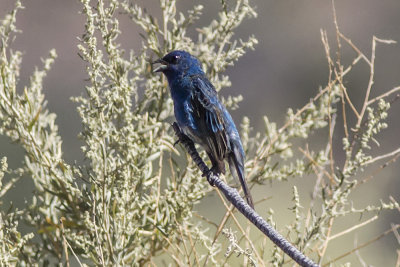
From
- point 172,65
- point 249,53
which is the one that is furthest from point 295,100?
point 172,65

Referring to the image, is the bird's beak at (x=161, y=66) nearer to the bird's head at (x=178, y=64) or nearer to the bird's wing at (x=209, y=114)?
the bird's head at (x=178, y=64)

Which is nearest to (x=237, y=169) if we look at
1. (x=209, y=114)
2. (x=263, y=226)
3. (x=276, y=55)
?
(x=209, y=114)

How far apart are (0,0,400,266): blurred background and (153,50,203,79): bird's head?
6667 millimetres

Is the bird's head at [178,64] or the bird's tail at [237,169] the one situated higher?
the bird's head at [178,64]

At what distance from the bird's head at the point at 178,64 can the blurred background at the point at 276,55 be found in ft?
21.9

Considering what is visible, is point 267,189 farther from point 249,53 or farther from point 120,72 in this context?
point 249,53

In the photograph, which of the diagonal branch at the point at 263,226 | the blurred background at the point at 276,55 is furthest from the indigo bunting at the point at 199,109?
the blurred background at the point at 276,55

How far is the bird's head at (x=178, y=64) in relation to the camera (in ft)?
9.86

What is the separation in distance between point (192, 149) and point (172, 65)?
1.74ft

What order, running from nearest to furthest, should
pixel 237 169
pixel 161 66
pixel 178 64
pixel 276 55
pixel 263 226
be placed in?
pixel 263 226 → pixel 237 169 → pixel 161 66 → pixel 178 64 → pixel 276 55

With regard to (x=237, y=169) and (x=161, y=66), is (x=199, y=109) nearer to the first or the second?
(x=161, y=66)

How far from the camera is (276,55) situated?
16.8 m

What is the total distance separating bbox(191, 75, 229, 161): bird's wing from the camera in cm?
312

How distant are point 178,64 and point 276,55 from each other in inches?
542
